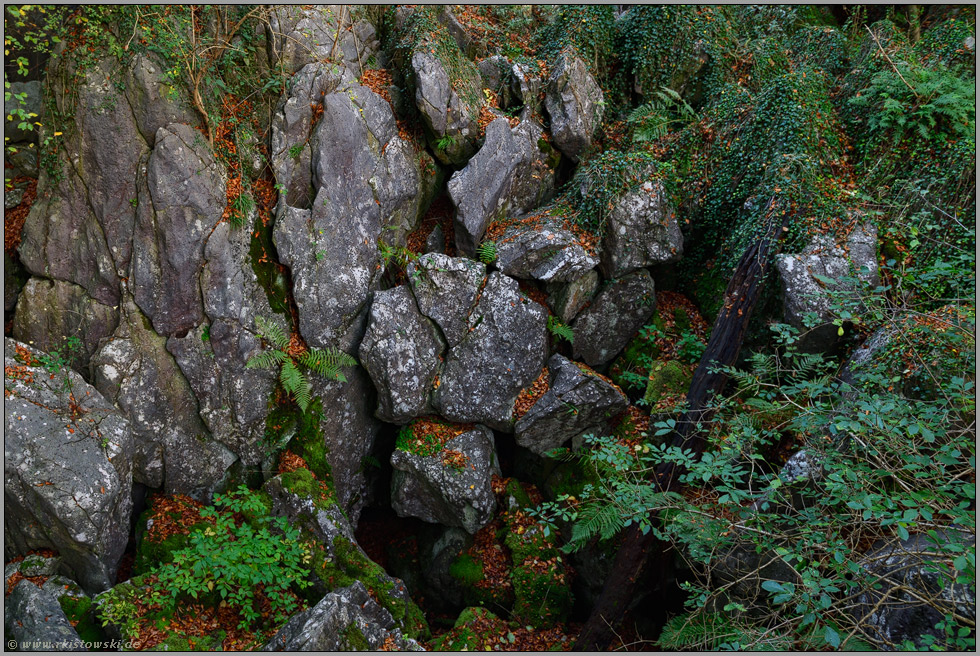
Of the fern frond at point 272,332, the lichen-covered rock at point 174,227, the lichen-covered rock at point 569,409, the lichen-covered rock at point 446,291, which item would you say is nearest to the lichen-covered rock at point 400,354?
the lichen-covered rock at point 446,291

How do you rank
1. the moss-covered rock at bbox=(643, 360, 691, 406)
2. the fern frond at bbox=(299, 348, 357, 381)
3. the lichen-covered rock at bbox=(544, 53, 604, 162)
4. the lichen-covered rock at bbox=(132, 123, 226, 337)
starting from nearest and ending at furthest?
the lichen-covered rock at bbox=(132, 123, 226, 337) → the fern frond at bbox=(299, 348, 357, 381) → the moss-covered rock at bbox=(643, 360, 691, 406) → the lichen-covered rock at bbox=(544, 53, 604, 162)

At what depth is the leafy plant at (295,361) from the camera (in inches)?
304

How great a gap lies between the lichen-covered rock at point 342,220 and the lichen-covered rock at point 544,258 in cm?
218

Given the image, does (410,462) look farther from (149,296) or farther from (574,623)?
(149,296)

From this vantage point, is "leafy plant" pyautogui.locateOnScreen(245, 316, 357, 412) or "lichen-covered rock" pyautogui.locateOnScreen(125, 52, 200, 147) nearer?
"lichen-covered rock" pyautogui.locateOnScreen(125, 52, 200, 147)

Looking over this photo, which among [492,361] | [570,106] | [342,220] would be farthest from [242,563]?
[570,106]

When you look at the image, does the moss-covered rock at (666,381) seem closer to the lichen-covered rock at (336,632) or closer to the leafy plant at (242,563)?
the lichen-covered rock at (336,632)

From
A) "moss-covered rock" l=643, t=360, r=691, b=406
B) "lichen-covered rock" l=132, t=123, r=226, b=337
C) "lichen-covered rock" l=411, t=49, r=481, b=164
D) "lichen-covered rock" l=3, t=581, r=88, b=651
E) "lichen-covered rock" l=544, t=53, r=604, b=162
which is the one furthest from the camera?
"lichen-covered rock" l=544, t=53, r=604, b=162

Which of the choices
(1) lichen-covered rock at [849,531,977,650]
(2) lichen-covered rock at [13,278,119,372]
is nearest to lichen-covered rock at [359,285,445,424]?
(2) lichen-covered rock at [13,278,119,372]

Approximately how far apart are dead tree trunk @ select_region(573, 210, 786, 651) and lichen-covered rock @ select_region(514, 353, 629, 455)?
4.71ft

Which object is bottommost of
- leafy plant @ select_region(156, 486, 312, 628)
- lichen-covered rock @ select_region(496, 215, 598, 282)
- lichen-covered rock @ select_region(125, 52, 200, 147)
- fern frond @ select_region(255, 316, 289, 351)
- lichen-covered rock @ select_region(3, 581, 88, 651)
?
leafy plant @ select_region(156, 486, 312, 628)

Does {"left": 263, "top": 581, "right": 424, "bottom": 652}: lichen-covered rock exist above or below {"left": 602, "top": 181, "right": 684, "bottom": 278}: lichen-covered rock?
below

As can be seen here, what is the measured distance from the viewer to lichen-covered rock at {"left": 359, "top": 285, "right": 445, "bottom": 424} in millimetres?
8273

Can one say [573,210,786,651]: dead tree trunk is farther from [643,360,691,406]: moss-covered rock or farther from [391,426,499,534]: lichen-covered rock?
[391,426,499,534]: lichen-covered rock
